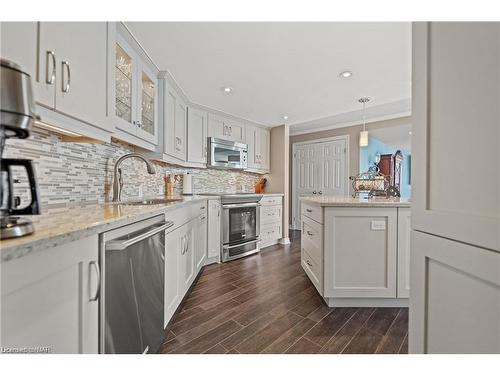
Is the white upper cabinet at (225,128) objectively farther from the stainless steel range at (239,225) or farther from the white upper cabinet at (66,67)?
the white upper cabinet at (66,67)

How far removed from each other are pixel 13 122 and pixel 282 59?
2.04 metres

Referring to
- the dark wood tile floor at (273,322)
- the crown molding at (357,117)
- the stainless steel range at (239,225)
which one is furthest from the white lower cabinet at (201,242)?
the crown molding at (357,117)

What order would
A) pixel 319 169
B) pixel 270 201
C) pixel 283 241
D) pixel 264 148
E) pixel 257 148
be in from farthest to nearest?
pixel 319 169, pixel 264 148, pixel 257 148, pixel 283 241, pixel 270 201

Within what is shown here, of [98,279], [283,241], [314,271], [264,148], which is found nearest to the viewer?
[98,279]

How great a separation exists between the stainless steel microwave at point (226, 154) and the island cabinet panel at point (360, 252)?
2.11 metres

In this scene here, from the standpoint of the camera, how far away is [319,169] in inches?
201

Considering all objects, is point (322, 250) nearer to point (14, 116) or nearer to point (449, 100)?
point (449, 100)

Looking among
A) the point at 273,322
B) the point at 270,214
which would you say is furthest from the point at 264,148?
the point at 273,322

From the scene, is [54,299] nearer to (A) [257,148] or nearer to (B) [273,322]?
(B) [273,322]

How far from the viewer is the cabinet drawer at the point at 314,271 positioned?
1987 millimetres
